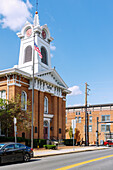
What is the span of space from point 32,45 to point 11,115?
15.8 meters

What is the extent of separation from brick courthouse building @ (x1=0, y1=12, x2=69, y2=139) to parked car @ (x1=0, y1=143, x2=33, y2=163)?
16238 millimetres

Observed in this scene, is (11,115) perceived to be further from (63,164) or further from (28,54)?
(63,164)

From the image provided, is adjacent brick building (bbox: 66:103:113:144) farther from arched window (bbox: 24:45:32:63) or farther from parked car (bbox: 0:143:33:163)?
parked car (bbox: 0:143:33:163)

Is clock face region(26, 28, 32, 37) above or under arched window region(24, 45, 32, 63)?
above

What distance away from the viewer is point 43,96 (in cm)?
3800

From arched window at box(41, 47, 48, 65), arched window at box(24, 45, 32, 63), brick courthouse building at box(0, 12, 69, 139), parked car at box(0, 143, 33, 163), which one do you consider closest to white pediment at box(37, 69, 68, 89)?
brick courthouse building at box(0, 12, 69, 139)

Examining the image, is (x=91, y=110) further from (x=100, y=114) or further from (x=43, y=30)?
(x=43, y=30)

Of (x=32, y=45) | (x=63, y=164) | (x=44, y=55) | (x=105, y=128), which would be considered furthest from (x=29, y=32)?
(x=105, y=128)

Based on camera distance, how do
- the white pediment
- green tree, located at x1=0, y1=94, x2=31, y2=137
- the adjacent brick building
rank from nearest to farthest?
green tree, located at x1=0, y1=94, x2=31, y2=137 < the white pediment < the adjacent brick building

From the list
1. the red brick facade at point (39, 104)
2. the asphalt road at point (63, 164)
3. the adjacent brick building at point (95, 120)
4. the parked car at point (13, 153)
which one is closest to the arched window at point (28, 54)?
the red brick facade at point (39, 104)

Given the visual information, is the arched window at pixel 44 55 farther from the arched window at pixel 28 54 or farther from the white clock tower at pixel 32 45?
the arched window at pixel 28 54

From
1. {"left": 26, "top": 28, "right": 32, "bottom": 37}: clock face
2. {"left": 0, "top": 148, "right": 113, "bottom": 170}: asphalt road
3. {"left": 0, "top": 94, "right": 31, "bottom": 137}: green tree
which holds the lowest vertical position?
{"left": 0, "top": 148, "right": 113, "bottom": 170}: asphalt road

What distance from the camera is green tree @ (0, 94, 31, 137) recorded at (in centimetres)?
2939

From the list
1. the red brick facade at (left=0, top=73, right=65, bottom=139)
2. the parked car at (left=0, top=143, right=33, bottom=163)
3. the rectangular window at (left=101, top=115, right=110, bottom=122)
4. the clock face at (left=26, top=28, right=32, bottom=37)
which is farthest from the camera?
the rectangular window at (left=101, top=115, right=110, bottom=122)
